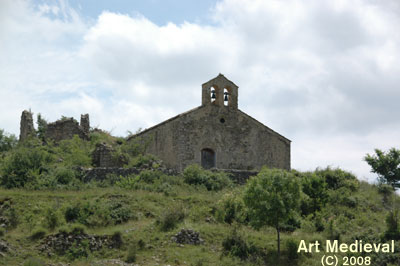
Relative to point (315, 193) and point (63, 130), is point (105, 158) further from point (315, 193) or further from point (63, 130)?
point (315, 193)

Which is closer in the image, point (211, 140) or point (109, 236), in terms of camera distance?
point (109, 236)

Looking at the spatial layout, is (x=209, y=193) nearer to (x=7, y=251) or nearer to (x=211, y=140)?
(x=211, y=140)

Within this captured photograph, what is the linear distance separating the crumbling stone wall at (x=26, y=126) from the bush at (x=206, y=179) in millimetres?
15120

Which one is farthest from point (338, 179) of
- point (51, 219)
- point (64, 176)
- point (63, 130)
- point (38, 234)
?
point (63, 130)

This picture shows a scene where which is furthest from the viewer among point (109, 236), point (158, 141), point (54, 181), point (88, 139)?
point (88, 139)

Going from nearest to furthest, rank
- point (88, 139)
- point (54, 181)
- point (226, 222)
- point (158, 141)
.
Answer: point (226, 222)
point (54, 181)
point (158, 141)
point (88, 139)

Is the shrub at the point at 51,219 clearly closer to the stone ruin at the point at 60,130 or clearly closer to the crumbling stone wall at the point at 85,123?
the stone ruin at the point at 60,130

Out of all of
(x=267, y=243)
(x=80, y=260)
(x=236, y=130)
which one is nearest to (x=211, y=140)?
(x=236, y=130)

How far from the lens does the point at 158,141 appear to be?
118 feet

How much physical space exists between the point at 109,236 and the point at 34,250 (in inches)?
119

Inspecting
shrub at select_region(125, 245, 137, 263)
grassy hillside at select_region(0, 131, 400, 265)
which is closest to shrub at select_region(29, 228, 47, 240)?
grassy hillside at select_region(0, 131, 400, 265)

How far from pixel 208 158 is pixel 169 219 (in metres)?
13.9

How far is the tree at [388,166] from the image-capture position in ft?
121

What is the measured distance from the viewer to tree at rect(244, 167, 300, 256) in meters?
22.0
